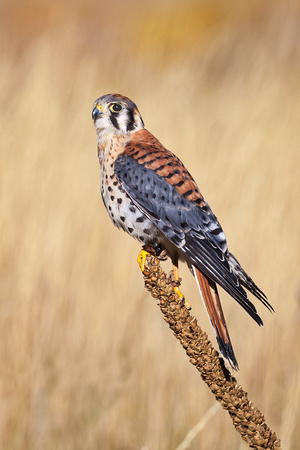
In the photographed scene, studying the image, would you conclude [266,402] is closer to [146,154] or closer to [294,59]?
[146,154]

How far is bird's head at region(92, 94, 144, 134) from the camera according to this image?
9.48ft

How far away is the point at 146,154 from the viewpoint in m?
2.83

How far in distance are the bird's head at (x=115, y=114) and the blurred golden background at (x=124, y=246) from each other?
127 cm

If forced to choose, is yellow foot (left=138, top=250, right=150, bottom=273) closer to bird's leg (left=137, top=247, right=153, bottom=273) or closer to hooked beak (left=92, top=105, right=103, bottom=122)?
bird's leg (left=137, top=247, right=153, bottom=273)

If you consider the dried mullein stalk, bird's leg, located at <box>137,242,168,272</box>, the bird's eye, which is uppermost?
the bird's eye

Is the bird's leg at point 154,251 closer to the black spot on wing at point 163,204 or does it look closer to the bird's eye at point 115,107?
the black spot on wing at point 163,204

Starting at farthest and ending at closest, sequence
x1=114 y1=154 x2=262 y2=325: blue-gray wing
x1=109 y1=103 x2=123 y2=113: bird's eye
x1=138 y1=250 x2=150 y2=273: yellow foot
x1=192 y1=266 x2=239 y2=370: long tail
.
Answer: x1=109 y1=103 x2=123 y2=113: bird's eye
x1=114 y1=154 x2=262 y2=325: blue-gray wing
x1=138 y1=250 x2=150 y2=273: yellow foot
x1=192 y1=266 x2=239 y2=370: long tail

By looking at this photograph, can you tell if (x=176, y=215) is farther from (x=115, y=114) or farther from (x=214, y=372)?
(x=214, y=372)

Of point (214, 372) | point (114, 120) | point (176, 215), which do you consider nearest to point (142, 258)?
point (176, 215)

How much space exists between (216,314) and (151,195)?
703 mm

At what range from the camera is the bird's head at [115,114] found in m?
2.89

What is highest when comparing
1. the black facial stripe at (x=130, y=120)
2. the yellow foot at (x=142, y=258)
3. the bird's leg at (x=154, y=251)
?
the black facial stripe at (x=130, y=120)

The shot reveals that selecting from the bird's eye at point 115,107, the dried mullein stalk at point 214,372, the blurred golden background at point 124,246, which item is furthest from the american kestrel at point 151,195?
the blurred golden background at point 124,246

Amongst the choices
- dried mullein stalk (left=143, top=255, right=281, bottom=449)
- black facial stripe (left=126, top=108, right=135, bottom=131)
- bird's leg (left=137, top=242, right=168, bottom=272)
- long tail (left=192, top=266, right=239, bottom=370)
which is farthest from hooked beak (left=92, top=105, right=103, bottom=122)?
dried mullein stalk (left=143, top=255, right=281, bottom=449)
